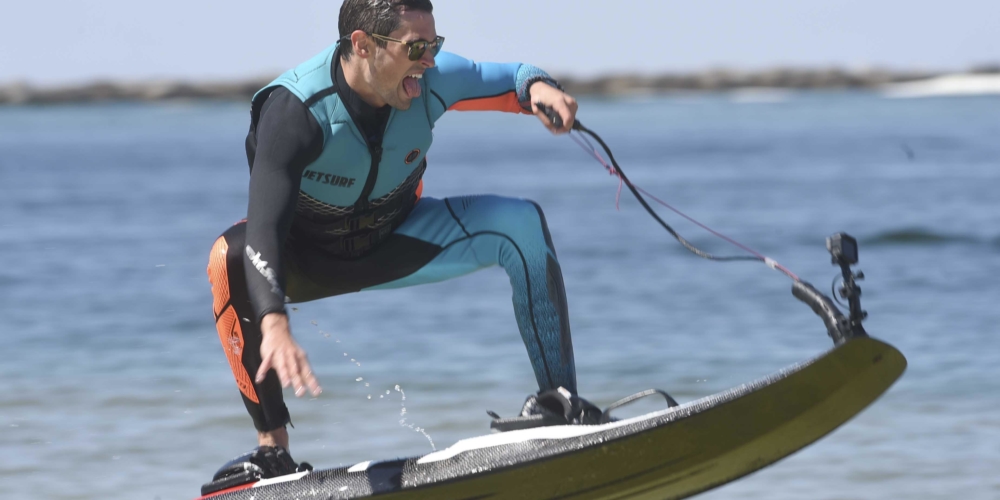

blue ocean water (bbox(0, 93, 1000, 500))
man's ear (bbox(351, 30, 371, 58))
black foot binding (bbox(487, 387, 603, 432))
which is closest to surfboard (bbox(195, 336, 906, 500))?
black foot binding (bbox(487, 387, 603, 432))

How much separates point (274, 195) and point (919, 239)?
44.5 feet

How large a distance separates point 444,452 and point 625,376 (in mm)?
4240

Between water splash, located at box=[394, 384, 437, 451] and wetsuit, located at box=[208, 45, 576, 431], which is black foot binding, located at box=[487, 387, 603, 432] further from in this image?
water splash, located at box=[394, 384, 437, 451]

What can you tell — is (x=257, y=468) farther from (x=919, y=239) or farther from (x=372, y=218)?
(x=919, y=239)

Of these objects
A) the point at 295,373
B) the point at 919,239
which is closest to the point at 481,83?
the point at 295,373

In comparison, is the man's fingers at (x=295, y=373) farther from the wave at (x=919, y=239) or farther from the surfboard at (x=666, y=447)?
the wave at (x=919, y=239)

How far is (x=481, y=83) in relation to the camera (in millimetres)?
4219

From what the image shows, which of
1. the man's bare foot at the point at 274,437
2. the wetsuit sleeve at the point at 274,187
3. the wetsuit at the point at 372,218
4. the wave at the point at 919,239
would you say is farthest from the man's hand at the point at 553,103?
the wave at the point at 919,239

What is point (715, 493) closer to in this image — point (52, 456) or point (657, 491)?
point (657, 491)

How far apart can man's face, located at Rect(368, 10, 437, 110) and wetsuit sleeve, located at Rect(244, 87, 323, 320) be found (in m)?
0.25

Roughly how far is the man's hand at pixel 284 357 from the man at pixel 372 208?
20 cm

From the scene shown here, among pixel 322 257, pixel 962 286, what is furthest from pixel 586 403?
pixel 962 286

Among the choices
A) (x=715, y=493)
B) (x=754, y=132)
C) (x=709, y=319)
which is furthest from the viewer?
(x=754, y=132)

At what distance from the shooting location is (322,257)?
4.23m
